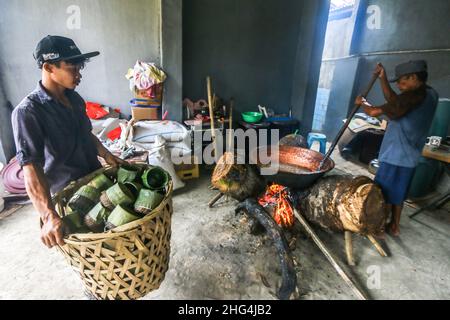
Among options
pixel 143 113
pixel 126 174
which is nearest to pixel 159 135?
pixel 143 113

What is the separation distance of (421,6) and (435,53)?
1.14 m

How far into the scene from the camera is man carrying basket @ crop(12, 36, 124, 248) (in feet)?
5.24

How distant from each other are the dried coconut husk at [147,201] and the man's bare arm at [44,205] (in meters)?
0.43

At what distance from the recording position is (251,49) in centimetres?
552

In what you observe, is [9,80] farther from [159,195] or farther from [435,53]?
[435,53]

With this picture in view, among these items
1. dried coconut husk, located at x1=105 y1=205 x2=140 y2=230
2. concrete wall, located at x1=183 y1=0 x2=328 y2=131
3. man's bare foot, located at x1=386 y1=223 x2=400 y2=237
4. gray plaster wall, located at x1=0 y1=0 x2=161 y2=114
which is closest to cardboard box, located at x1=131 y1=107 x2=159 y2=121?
gray plaster wall, located at x1=0 y1=0 x2=161 y2=114

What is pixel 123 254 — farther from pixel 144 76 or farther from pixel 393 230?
pixel 144 76

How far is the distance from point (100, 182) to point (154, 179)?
395 mm

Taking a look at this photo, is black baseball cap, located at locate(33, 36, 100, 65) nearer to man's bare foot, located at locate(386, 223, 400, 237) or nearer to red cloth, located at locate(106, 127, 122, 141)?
red cloth, located at locate(106, 127, 122, 141)

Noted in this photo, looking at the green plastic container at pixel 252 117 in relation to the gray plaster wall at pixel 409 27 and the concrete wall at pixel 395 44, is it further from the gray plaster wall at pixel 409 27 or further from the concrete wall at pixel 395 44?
the gray plaster wall at pixel 409 27

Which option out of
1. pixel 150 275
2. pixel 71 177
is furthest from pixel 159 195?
pixel 71 177

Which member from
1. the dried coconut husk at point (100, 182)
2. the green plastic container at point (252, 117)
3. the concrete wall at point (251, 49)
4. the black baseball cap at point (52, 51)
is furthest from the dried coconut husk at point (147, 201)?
the green plastic container at point (252, 117)

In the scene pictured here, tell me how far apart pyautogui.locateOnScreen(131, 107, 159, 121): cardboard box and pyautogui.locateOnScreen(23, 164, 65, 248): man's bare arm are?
3.13m
